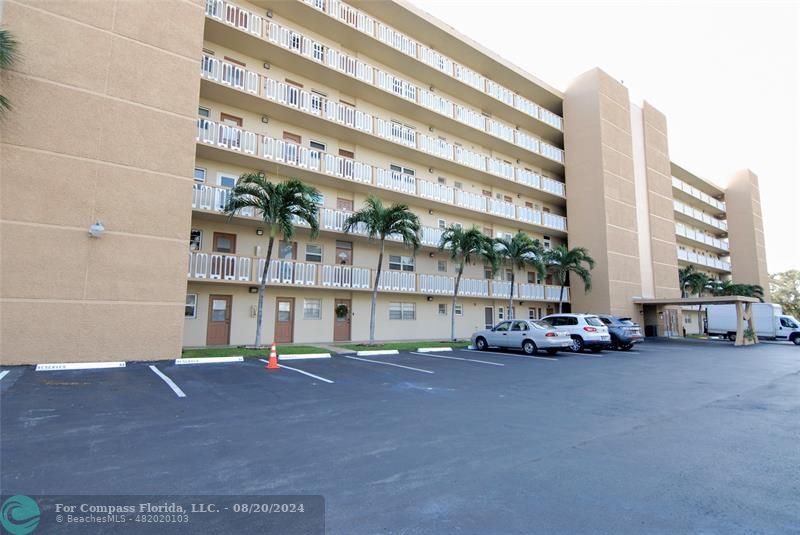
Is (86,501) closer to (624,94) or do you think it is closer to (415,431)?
(415,431)

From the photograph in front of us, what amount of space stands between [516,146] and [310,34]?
14835 millimetres

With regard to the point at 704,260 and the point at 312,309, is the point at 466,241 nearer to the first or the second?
the point at 312,309

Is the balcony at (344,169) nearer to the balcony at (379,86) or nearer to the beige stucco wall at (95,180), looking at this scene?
the balcony at (379,86)

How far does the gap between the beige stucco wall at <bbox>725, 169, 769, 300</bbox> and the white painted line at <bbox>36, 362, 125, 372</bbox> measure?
63.8 meters

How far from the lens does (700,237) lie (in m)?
47.8

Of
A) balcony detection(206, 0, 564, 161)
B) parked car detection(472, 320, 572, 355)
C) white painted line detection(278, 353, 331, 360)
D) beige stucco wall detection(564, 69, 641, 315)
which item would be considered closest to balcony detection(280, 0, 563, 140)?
balcony detection(206, 0, 564, 161)

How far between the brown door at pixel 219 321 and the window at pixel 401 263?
346 inches

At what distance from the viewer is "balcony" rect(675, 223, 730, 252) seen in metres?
44.6

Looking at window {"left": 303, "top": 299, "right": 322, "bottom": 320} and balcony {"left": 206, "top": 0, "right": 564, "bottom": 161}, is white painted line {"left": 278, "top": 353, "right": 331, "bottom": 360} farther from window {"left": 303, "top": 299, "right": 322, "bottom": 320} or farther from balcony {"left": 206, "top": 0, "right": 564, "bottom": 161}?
balcony {"left": 206, "top": 0, "right": 564, "bottom": 161}

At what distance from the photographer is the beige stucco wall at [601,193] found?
98.1 ft

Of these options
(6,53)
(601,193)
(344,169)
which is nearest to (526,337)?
(344,169)

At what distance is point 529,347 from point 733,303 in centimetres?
2218

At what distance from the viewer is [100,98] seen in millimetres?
12805

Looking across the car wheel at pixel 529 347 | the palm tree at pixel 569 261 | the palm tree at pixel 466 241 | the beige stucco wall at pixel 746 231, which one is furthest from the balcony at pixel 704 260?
the car wheel at pixel 529 347
